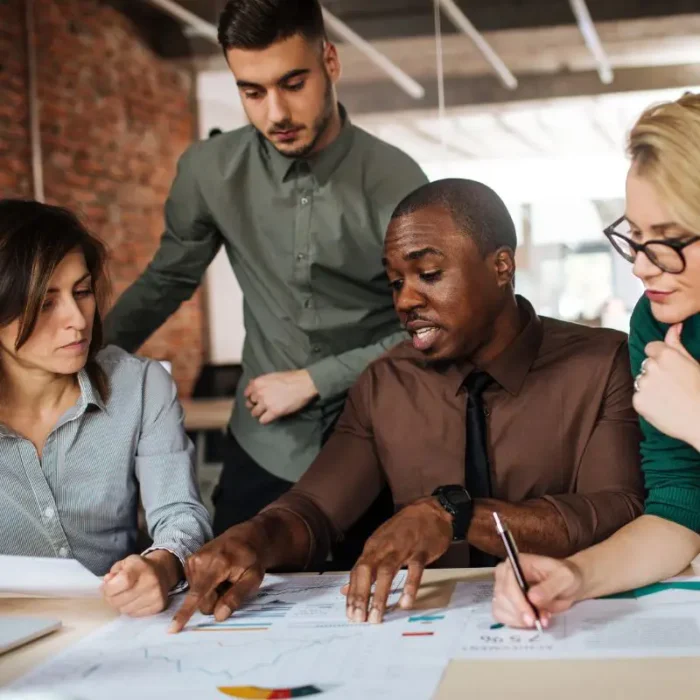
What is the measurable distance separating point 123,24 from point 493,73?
2.03m

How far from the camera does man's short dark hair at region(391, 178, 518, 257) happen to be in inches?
76.6

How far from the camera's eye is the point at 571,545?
169cm

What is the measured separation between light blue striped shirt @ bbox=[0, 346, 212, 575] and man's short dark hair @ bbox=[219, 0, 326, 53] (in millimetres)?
725

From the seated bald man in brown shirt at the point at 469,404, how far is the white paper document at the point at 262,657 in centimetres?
33

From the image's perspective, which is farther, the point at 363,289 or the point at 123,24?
the point at 123,24

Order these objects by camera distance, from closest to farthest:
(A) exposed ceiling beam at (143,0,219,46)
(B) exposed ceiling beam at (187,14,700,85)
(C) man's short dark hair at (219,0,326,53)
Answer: (C) man's short dark hair at (219,0,326,53)
(B) exposed ceiling beam at (187,14,700,85)
(A) exposed ceiling beam at (143,0,219,46)

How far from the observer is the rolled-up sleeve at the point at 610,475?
1.72 meters

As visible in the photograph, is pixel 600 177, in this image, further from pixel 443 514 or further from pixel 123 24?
pixel 443 514

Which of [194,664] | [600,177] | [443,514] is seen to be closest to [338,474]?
[443,514]

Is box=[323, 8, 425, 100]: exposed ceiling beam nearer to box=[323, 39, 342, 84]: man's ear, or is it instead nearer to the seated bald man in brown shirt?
box=[323, 39, 342, 84]: man's ear

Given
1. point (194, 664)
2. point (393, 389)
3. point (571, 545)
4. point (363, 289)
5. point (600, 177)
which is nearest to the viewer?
point (194, 664)

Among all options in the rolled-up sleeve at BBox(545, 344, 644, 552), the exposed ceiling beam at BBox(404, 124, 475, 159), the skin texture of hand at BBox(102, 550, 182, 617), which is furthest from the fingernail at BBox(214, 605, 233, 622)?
the exposed ceiling beam at BBox(404, 124, 475, 159)

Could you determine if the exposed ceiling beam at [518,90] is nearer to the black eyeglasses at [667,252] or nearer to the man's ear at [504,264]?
the man's ear at [504,264]

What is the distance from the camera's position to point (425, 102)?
510 centimetres
